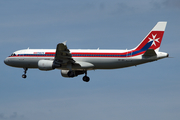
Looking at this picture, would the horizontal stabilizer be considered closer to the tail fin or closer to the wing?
the tail fin

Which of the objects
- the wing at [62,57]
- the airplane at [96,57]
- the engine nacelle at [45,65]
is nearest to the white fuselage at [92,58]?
the airplane at [96,57]

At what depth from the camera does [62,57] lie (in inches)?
2403

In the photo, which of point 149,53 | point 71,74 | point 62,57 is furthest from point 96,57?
point 149,53

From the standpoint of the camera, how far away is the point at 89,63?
63.2 metres

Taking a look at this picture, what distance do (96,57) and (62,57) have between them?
20.1 feet

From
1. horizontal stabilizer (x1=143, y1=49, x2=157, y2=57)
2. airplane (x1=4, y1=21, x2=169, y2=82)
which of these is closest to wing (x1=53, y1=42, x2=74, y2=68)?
airplane (x1=4, y1=21, x2=169, y2=82)

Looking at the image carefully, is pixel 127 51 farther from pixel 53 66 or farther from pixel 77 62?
pixel 53 66

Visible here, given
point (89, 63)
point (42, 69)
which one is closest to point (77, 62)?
point (89, 63)

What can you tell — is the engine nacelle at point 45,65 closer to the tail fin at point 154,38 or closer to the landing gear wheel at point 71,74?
the landing gear wheel at point 71,74

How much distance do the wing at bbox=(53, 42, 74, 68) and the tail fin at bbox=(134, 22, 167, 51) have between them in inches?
478

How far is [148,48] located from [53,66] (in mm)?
16888

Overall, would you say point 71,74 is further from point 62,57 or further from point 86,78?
point 86,78

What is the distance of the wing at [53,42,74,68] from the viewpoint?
59219 mm

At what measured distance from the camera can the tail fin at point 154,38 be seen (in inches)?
2451
